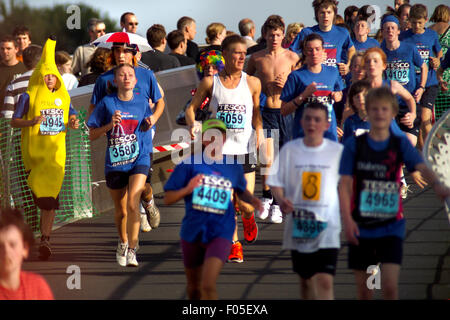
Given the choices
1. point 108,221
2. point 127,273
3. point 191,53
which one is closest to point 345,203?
point 127,273

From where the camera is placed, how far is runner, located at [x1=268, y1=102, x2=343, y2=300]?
→ 669 cm

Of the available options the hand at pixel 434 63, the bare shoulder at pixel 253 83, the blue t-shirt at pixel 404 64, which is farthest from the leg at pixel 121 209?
the hand at pixel 434 63

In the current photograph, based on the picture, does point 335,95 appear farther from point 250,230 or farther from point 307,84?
point 250,230

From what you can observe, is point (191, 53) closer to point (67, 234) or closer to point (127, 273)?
point (67, 234)

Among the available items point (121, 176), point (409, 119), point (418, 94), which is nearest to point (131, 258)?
point (121, 176)

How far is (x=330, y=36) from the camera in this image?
1249cm

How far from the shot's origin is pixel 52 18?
76.0 metres

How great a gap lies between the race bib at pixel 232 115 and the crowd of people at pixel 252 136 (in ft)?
0.04

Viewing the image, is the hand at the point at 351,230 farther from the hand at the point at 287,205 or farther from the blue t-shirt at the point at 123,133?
the blue t-shirt at the point at 123,133

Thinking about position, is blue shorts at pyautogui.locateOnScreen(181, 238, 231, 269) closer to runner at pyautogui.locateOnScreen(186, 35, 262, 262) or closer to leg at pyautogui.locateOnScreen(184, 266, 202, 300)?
leg at pyautogui.locateOnScreen(184, 266, 202, 300)

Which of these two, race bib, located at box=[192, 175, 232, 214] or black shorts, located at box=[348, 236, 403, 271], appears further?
race bib, located at box=[192, 175, 232, 214]

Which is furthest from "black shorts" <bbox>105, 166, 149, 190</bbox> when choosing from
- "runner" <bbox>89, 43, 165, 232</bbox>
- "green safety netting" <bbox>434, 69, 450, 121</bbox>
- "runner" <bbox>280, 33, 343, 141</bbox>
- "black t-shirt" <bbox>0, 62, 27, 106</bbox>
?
"green safety netting" <bbox>434, 69, 450, 121</bbox>

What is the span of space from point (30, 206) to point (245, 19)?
305 inches

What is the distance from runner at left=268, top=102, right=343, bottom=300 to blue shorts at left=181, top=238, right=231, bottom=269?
16.7 inches
